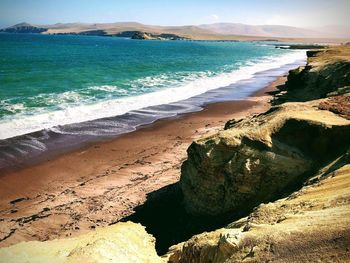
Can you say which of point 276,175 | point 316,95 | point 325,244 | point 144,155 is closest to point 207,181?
point 276,175

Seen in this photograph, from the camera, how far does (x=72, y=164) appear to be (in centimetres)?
1736

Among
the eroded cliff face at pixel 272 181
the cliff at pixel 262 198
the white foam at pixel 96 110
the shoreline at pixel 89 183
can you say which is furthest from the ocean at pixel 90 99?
the eroded cliff face at pixel 272 181

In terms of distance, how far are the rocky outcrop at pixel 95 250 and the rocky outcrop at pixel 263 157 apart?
258 centimetres

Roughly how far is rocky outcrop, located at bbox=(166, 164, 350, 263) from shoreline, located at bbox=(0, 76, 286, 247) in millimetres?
6216

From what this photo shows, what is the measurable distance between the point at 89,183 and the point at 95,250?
7907 millimetres

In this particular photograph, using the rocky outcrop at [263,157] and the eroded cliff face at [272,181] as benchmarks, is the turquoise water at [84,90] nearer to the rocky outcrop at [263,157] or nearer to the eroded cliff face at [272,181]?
the rocky outcrop at [263,157]

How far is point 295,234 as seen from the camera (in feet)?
16.6

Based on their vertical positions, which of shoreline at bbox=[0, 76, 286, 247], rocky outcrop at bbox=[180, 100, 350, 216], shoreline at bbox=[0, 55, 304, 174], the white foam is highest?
rocky outcrop at bbox=[180, 100, 350, 216]

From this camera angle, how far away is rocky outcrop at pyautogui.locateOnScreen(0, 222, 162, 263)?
24.8 ft

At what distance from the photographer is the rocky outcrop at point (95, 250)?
7562 mm

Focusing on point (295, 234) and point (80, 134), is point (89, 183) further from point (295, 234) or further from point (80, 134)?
point (295, 234)

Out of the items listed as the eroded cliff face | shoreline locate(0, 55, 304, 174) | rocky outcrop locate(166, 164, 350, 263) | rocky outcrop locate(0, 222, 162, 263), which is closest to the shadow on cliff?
the eroded cliff face

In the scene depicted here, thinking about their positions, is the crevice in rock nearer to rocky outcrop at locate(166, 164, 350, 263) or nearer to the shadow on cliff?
the shadow on cliff

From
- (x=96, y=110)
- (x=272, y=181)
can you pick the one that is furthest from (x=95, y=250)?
(x=96, y=110)
